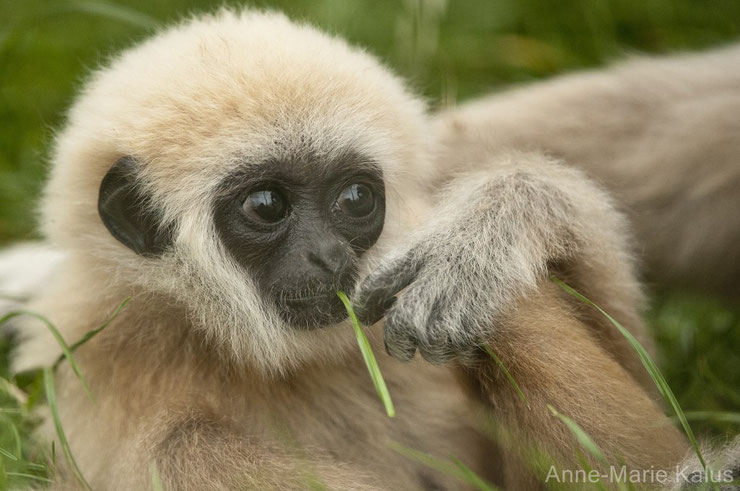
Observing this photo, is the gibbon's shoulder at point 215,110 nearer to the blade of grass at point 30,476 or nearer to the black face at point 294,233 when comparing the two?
the black face at point 294,233

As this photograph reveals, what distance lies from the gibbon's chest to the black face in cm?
44

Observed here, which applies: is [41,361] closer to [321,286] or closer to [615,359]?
[321,286]

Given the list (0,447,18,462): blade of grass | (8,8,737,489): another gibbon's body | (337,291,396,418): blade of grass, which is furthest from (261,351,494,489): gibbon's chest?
(0,447,18,462): blade of grass

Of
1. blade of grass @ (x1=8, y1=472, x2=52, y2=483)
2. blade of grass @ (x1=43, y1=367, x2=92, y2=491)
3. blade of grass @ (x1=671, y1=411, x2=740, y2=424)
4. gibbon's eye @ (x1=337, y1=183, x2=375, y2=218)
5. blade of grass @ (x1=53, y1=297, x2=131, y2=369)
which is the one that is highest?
gibbon's eye @ (x1=337, y1=183, x2=375, y2=218)

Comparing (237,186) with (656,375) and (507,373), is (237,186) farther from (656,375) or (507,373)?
(656,375)

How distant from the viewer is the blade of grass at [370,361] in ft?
11.1

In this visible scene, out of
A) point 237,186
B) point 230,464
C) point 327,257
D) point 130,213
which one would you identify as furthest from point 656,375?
point 130,213

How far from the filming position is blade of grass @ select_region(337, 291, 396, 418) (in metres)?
3.38

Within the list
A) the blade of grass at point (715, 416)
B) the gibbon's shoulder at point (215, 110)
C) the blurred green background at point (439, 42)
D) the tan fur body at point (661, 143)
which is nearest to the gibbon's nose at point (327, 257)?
the gibbon's shoulder at point (215, 110)

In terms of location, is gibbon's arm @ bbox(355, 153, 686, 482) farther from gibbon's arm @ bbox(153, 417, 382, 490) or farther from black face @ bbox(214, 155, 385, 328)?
gibbon's arm @ bbox(153, 417, 382, 490)

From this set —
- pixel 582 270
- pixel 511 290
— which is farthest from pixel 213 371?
pixel 582 270

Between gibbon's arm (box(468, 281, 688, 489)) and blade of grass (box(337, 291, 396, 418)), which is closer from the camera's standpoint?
blade of grass (box(337, 291, 396, 418))

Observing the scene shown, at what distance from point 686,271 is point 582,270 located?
7.51ft

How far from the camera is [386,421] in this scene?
Answer: 437 cm
